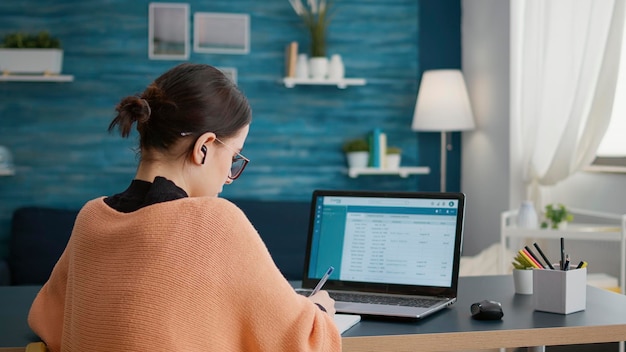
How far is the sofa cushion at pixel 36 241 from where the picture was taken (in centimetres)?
447

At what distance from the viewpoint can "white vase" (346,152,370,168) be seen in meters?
4.89

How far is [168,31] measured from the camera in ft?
15.8

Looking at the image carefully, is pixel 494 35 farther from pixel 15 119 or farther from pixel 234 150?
pixel 234 150

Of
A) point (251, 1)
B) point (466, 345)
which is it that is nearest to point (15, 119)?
point (251, 1)

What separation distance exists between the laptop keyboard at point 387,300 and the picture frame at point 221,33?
9.96ft

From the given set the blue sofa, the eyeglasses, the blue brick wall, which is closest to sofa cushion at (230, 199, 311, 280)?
the blue sofa

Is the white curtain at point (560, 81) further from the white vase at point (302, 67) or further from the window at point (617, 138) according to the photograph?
the white vase at point (302, 67)

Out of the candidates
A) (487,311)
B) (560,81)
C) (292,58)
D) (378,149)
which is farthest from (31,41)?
(487,311)

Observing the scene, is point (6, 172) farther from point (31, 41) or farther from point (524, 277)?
point (524, 277)

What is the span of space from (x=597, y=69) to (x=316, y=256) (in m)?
2.04

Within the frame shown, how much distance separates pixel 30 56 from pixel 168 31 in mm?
763

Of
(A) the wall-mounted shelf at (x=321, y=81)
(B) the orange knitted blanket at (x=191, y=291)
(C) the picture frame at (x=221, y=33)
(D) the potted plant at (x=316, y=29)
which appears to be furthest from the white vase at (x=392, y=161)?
(B) the orange knitted blanket at (x=191, y=291)

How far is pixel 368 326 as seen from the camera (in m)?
1.80

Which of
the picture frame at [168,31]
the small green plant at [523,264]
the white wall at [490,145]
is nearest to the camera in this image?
the small green plant at [523,264]
